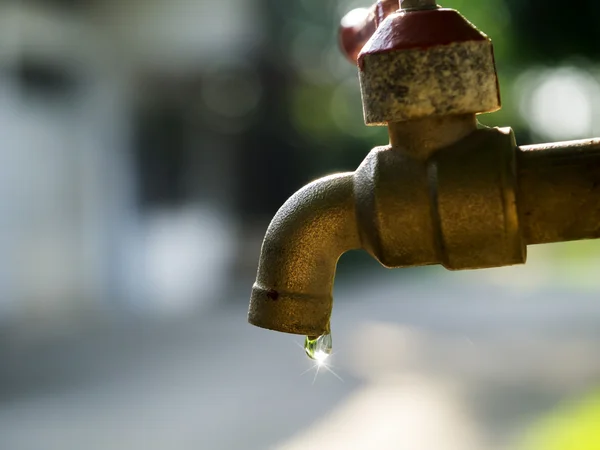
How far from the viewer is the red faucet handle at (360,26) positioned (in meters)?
0.53

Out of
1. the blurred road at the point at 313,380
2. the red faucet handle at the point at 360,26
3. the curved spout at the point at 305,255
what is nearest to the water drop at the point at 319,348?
the curved spout at the point at 305,255

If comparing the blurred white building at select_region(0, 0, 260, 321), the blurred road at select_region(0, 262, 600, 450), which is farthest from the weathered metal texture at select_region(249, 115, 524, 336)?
the blurred white building at select_region(0, 0, 260, 321)

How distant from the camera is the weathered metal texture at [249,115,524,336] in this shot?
43 centimetres

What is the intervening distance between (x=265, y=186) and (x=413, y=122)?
652cm

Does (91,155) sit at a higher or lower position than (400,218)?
lower

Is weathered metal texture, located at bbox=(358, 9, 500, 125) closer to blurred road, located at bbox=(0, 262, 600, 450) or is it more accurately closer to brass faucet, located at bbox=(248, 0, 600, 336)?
brass faucet, located at bbox=(248, 0, 600, 336)

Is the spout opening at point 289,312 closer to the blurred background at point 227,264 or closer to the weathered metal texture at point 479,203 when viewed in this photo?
the weathered metal texture at point 479,203

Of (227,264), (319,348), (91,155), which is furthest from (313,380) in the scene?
(227,264)

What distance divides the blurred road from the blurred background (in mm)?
14

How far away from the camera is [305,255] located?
0.47m

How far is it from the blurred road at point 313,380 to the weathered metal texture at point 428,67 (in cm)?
195

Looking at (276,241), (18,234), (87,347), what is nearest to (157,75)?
(18,234)

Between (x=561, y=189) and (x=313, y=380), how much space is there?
2879 mm

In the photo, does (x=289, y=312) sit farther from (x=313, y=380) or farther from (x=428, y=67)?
(x=313, y=380)
